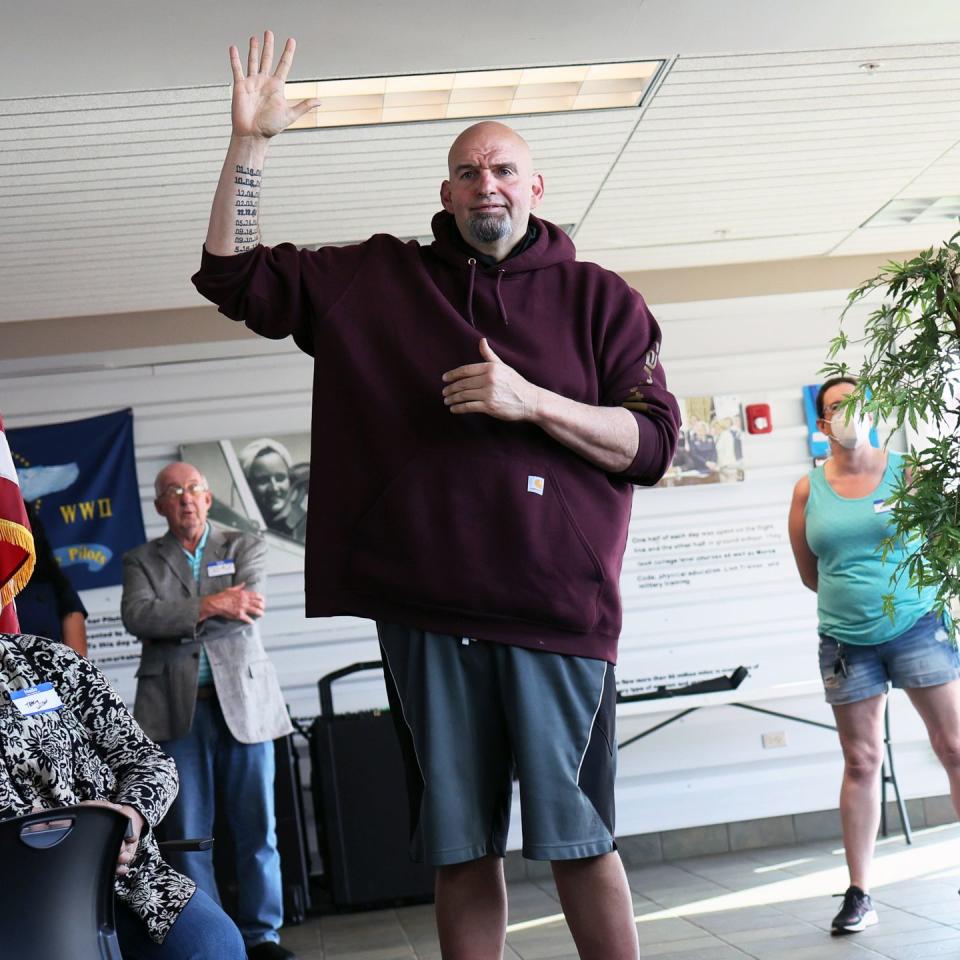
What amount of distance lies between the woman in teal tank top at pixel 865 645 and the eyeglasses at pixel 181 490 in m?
2.44

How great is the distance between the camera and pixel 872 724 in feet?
14.1

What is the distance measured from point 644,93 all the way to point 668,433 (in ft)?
8.33

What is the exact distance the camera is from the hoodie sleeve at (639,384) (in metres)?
2.17

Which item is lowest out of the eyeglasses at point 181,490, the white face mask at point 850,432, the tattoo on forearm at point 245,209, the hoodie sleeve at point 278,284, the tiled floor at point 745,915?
the tiled floor at point 745,915

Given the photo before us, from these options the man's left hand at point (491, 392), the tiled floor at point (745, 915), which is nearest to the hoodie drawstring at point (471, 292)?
the man's left hand at point (491, 392)

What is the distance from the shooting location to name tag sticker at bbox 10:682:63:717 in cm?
241

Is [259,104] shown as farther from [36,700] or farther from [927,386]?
[927,386]

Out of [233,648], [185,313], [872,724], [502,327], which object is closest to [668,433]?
[502,327]

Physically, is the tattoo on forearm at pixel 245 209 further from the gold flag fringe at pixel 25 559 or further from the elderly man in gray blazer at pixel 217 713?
the elderly man in gray blazer at pixel 217 713

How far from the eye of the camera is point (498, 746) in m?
2.09

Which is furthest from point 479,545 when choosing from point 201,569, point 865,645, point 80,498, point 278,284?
point 80,498

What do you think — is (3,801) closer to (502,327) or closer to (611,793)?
(611,793)

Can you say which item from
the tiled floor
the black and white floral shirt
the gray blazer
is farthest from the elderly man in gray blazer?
the black and white floral shirt

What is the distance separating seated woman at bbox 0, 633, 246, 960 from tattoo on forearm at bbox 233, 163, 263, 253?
983mm
